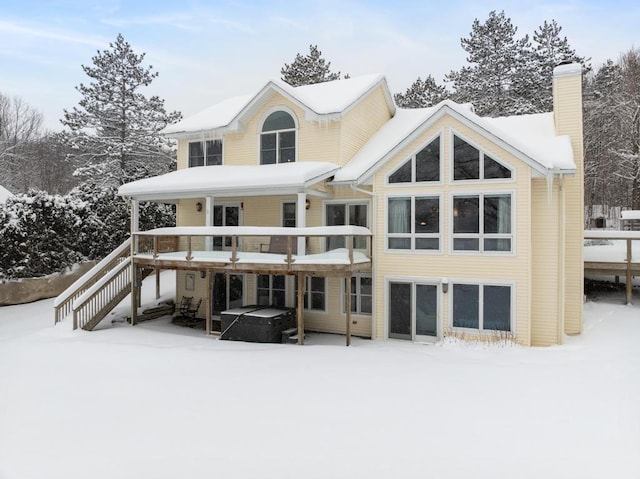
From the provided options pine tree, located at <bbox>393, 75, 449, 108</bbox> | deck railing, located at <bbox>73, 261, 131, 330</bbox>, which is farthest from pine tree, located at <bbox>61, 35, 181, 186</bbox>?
pine tree, located at <bbox>393, 75, 449, 108</bbox>

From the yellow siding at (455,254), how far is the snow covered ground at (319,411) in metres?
1.56

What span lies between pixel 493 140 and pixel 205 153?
10.1 m

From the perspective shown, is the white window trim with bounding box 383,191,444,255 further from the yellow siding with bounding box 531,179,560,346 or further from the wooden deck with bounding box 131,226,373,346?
the yellow siding with bounding box 531,179,560,346

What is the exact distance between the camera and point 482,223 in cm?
1162

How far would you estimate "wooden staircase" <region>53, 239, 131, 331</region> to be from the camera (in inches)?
523

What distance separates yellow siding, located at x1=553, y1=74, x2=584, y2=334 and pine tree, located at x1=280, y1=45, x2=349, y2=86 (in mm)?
21397

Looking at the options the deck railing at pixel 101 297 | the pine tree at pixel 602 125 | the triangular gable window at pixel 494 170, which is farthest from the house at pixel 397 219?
the pine tree at pixel 602 125

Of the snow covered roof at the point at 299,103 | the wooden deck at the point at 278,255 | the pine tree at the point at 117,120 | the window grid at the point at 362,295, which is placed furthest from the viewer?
the pine tree at the point at 117,120

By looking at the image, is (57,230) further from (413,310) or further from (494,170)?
(494,170)

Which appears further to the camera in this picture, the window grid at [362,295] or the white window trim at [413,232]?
the window grid at [362,295]

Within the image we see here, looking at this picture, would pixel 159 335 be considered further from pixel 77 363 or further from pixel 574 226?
pixel 574 226

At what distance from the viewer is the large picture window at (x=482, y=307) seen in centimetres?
1136

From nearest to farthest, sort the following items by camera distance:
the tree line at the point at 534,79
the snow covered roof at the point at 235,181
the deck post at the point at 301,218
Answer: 1. the deck post at the point at 301,218
2. the snow covered roof at the point at 235,181
3. the tree line at the point at 534,79

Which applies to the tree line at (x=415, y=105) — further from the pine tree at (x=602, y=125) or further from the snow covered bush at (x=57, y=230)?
the snow covered bush at (x=57, y=230)
